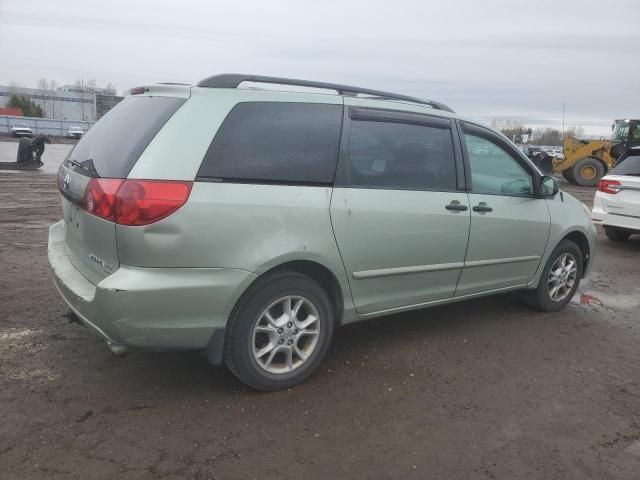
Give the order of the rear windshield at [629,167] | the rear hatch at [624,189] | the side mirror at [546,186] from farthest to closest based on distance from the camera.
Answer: the rear windshield at [629,167], the rear hatch at [624,189], the side mirror at [546,186]

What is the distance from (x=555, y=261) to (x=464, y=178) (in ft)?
5.23

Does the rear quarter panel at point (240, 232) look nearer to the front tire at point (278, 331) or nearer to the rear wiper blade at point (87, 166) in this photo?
the front tire at point (278, 331)

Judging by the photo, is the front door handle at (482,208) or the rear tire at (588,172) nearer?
the front door handle at (482,208)

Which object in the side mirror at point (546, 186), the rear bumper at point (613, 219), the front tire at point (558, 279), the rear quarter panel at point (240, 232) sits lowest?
the front tire at point (558, 279)

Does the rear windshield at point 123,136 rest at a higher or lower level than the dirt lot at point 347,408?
higher

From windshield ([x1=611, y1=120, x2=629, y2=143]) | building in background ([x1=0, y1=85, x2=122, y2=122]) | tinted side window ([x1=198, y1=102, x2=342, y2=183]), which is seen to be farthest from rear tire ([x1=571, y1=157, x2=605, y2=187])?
building in background ([x1=0, y1=85, x2=122, y2=122])

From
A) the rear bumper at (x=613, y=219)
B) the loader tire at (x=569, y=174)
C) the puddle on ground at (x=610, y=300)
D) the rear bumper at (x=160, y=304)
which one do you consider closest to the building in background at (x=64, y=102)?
the loader tire at (x=569, y=174)

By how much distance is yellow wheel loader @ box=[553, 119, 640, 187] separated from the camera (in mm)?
21359

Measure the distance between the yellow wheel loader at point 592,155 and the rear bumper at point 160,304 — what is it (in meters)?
21.3

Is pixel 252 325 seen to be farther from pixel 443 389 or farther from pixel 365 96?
pixel 365 96

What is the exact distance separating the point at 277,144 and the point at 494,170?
211cm

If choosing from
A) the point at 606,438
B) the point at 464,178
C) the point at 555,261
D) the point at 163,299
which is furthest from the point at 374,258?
the point at 555,261

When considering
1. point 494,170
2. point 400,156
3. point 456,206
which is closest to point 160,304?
point 400,156

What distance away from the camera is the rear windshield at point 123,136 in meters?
3.01
